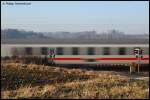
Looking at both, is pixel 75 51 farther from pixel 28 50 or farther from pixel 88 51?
pixel 28 50

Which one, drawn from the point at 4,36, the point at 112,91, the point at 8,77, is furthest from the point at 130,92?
the point at 4,36

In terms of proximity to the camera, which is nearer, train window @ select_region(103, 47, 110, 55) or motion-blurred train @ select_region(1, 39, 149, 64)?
motion-blurred train @ select_region(1, 39, 149, 64)

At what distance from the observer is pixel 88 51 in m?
29.9

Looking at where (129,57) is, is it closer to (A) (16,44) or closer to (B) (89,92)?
(A) (16,44)

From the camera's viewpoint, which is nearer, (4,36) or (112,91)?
(112,91)

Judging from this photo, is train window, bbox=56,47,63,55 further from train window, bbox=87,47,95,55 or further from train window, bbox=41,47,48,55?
train window, bbox=87,47,95,55

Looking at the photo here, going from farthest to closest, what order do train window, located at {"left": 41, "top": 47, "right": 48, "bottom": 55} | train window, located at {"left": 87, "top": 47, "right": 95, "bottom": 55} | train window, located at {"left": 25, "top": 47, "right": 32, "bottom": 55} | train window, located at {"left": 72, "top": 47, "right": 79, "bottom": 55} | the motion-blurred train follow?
train window, located at {"left": 25, "top": 47, "right": 32, "bottom": 55}, train window, located at {"left": 41, "top": 47, "right": 48, "bottom": 55}, train window, located at {"left": 87, "top": 47, "right": 95, "bottom": 55}, train window, located at {"left": 72, "top": 47, "right": 79, "bottom": 55}, the motion-blurred train

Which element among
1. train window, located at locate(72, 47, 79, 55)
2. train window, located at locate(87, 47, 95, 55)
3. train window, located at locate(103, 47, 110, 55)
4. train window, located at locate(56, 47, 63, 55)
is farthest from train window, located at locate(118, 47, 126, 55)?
train window, located at locate(56, 47, 63, 55)

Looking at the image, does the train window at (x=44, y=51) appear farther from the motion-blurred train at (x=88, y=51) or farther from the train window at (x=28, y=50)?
the train window at (x=28, y=50)

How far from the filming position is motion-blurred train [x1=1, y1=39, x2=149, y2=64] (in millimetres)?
29547

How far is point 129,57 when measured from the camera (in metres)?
29.5

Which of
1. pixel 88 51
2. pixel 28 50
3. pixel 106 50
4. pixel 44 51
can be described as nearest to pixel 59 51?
pixel 44 51

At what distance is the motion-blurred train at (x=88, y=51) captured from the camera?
29547mm

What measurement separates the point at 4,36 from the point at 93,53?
1151 cm
